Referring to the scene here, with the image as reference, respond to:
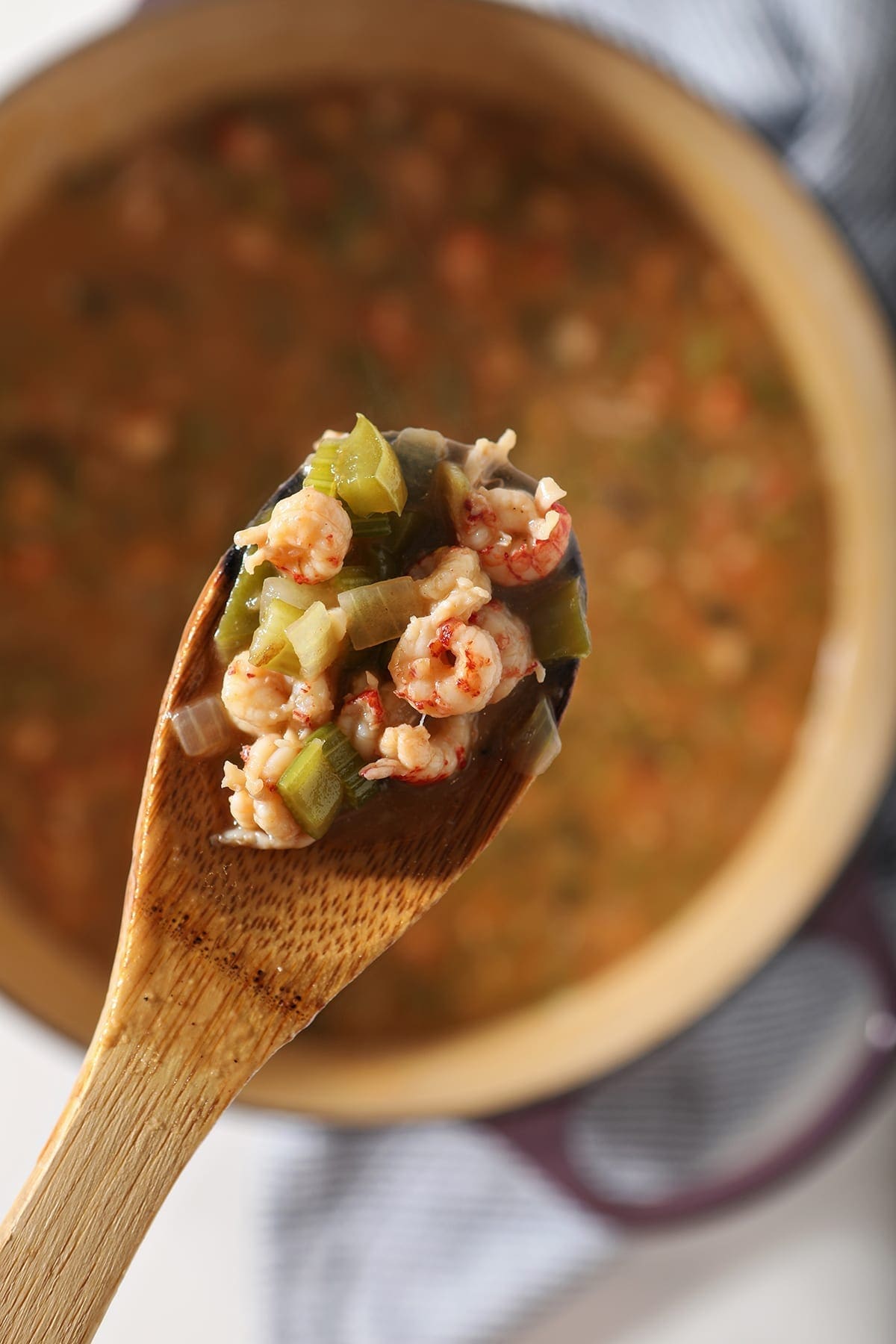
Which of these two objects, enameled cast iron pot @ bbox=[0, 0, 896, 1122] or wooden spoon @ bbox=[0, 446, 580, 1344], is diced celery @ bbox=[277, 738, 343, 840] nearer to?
wooden spoon @ bbox=[0, 446, 580, 1344]

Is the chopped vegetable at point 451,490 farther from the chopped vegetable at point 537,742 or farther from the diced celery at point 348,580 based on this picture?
the chopped vegetable at point 537,742

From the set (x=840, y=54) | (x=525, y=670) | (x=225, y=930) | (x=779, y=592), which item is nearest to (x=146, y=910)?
(x=225, y=930)

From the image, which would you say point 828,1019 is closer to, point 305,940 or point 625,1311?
point 625,1311

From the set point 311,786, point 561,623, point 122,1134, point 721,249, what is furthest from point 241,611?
point 721,249

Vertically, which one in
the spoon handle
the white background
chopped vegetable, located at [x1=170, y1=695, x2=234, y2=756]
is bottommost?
the white background

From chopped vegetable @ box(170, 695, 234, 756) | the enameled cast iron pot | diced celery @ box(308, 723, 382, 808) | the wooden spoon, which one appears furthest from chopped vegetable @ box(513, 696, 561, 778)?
the enameled cast iron pot

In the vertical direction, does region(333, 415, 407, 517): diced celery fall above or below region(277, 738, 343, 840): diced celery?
above

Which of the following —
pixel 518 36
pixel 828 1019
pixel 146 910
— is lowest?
pixel 828 1019

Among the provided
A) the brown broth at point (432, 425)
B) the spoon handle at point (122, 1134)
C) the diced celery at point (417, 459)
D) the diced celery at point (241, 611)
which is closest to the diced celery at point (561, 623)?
the diced celery at point (417, 459)
